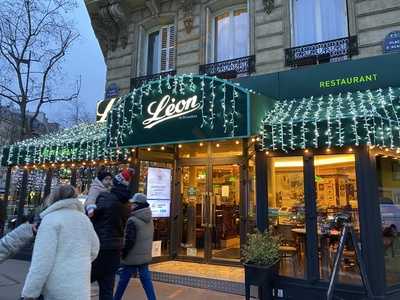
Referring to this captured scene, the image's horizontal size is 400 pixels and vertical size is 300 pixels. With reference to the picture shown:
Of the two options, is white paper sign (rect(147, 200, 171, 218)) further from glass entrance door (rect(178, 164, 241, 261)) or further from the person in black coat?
the person in black coat

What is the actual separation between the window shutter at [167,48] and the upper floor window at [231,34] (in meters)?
1.33

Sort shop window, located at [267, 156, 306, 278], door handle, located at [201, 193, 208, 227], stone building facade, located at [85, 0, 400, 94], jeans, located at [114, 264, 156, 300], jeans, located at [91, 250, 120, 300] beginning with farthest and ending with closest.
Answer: door handle, located at [201, 193, 208, 227]
stone building facade, located at [85, 0, 400, 94]
shop window, located at [267, 156, 306, 278]
jeans, located at [114, 264, 156, 300]
jeans, located at [91, 250, 120, 300]

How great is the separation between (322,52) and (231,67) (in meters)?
2.11

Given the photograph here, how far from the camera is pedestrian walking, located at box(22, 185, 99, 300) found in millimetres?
3092

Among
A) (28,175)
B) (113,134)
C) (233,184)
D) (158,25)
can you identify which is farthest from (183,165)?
(28,175)

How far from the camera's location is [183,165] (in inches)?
365

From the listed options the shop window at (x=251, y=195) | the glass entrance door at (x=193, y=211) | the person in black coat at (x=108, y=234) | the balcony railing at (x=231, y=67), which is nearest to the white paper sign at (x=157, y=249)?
the glass entrance door at (x=193, y=211)

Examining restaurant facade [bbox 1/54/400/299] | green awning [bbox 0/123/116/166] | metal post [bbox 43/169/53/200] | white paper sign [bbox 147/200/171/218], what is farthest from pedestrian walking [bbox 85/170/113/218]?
metal post [bbox 43/169/53/200]

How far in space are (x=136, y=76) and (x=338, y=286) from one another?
7.46m

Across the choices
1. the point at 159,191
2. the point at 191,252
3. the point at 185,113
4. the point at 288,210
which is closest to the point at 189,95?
the point at 185,113

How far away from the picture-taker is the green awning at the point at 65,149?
8.52 metres

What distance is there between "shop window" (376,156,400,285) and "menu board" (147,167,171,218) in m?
4.63

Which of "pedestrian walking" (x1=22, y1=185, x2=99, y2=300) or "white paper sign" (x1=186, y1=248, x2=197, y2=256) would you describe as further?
"white paper sign" (x1=186, y1=248, x2=197, y2=256)

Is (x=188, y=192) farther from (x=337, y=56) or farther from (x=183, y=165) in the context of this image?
(x=337, y=56)
